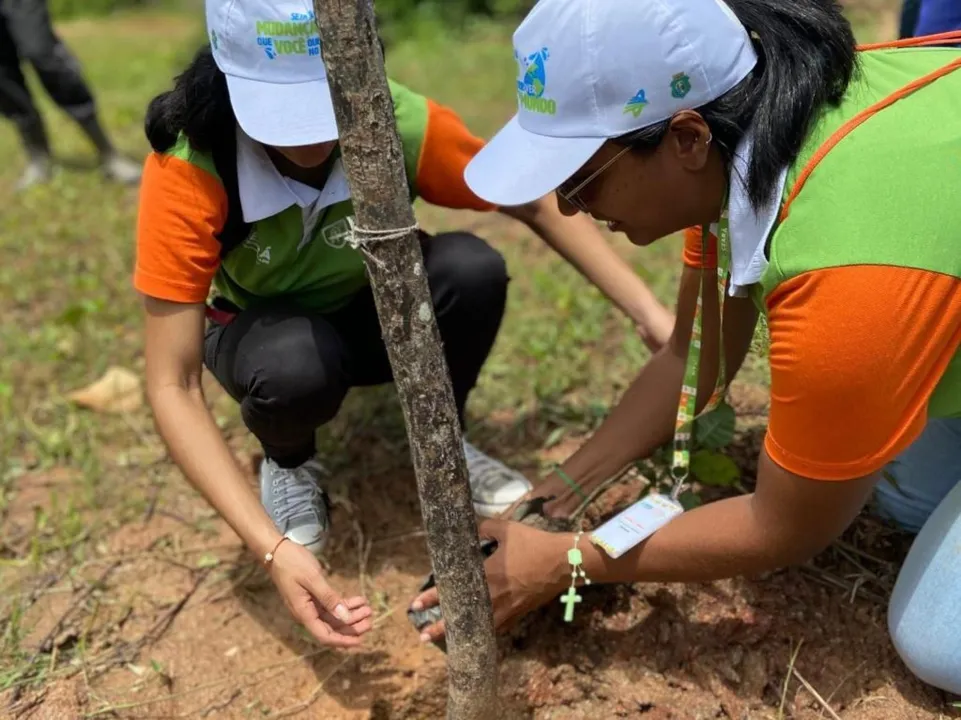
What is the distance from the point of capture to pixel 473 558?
151cm

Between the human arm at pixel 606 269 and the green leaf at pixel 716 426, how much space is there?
0.67 ft

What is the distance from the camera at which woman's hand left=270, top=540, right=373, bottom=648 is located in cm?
156

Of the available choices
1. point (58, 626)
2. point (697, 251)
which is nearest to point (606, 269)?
point (697, 251)

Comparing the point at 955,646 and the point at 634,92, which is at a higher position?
the point at 634,92

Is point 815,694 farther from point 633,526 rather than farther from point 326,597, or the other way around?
point 326,597

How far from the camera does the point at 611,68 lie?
1275 millimetres

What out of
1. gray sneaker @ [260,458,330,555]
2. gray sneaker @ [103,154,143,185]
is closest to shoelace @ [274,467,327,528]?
gray sneaker @ [260,458,330,555]

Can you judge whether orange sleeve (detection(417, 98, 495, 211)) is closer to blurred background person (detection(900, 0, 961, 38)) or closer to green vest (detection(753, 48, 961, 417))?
green vest (detection(753, 48, 961, 417))

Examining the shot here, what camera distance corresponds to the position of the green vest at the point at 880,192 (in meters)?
1.21

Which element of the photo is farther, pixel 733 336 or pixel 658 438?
pixel 658 438

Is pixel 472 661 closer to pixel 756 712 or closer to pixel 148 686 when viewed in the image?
pixel 756 712

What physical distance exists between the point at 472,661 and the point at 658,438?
651 mm

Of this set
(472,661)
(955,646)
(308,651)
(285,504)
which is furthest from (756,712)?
(285,504)

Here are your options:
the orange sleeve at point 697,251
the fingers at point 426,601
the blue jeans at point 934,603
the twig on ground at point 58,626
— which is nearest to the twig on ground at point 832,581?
the blue jeans at point 934,603
